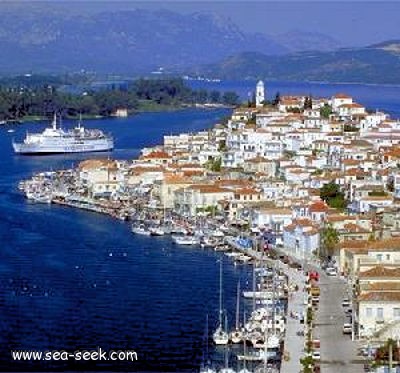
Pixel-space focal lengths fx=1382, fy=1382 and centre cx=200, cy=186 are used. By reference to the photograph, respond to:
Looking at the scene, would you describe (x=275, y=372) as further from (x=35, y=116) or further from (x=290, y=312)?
(x=35, y=116)

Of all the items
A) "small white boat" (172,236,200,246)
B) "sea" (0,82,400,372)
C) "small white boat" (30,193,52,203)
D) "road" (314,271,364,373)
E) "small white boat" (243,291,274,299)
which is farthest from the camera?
"small white boat" (30,193,52,203)

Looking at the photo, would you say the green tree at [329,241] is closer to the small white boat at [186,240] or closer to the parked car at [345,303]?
the small white boat at [186,240]

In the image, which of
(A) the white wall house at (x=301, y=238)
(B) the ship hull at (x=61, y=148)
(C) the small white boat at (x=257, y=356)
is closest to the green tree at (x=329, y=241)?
(A) the white wall house at (x=301, y=238)

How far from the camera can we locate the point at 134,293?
16.1 meters

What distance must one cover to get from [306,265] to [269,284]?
1.66 metres

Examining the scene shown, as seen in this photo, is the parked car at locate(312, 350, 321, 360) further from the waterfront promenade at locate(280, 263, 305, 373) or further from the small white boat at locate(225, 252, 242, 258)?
the small white boat at locate(225, 252, 242, 258)

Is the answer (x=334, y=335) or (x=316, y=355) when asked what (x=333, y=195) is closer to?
(x=334, y=335)

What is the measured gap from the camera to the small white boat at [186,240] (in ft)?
66.2

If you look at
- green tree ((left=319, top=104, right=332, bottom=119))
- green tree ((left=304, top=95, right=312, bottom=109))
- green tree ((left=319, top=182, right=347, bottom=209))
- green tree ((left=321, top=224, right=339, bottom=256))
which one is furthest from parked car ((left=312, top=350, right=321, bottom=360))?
green tree ((left=304, top=95, right=312, bottom=109))

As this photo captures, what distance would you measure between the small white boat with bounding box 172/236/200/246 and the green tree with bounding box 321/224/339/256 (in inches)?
91.1

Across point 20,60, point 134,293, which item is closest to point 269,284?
point 134,293

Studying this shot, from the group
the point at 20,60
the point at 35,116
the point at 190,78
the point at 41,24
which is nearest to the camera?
the point at 35,116

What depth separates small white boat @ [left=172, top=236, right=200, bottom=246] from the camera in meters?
20.2

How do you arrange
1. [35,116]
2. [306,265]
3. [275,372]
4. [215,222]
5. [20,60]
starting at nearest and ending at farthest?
[275,372], [306,265], [215,222], [35,116], [20,60]
